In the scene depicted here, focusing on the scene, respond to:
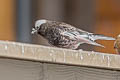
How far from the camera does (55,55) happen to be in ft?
3.28

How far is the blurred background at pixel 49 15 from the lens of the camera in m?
2.82

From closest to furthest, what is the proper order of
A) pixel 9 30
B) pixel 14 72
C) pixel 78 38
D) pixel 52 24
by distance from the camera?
pixel 14 72 → pixel 78 38 → pixel 52 24 → pixel 9 30

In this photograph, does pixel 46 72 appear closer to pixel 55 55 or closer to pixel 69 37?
pixel 55 55

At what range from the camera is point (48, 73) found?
3.32 ft

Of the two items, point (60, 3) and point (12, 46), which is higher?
point (60, 3)

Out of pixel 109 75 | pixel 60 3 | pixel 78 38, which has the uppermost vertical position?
pixel 60 3

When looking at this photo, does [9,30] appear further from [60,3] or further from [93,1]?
[93,1]

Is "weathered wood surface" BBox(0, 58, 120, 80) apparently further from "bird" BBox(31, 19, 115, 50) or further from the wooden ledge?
"bird" BBox(31, 19, 115, 50)

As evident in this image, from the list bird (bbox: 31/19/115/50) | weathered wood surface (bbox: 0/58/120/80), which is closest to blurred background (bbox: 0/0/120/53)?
bird (bbox: 31/19/115/50)

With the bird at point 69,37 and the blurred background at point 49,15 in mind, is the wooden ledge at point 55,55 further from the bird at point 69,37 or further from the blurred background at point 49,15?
the blurred background at point 49,15

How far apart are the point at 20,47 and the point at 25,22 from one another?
1.94 meters

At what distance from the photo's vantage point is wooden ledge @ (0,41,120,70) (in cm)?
97

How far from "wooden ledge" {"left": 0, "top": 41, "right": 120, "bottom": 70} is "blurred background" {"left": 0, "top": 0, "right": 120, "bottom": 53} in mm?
1578

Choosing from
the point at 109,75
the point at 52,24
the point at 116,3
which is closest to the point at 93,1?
the point at 116,3
